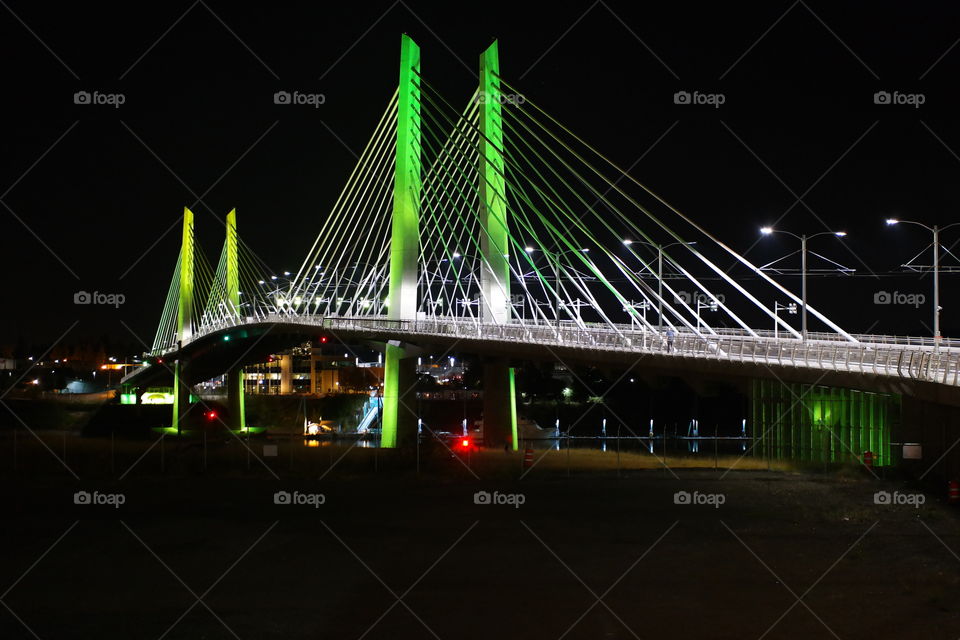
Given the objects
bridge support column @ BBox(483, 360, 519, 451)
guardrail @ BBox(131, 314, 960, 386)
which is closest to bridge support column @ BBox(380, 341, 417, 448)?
guardrail @ BBox(131, 314, 960, 386)

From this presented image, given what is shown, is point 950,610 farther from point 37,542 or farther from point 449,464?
point 449,464

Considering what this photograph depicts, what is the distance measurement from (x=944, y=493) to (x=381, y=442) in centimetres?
2602

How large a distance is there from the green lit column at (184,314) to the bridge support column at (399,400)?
3680 cm

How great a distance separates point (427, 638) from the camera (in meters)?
15.2

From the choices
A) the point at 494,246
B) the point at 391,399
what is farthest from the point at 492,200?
the point at 391,399

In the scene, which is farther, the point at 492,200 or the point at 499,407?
the point at 499,407

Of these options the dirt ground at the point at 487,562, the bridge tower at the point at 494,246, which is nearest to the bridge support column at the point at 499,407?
the bridge tower at the point at 494,246

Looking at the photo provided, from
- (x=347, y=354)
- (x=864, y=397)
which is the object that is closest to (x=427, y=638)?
(x=864, y=397)

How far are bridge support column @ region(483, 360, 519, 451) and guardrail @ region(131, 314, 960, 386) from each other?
3619mm

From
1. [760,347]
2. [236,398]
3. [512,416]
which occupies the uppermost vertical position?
[760,347]

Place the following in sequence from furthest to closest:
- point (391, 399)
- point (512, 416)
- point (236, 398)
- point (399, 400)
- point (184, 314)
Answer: point (184, 314)
point (236, 398)
point (512, 416)
point (391, 399)
point (399, 400)

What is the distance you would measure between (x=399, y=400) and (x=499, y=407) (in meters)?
4.30

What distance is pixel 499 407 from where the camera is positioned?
154 ft

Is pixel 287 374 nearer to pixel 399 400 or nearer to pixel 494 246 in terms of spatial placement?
pixel 399 400
